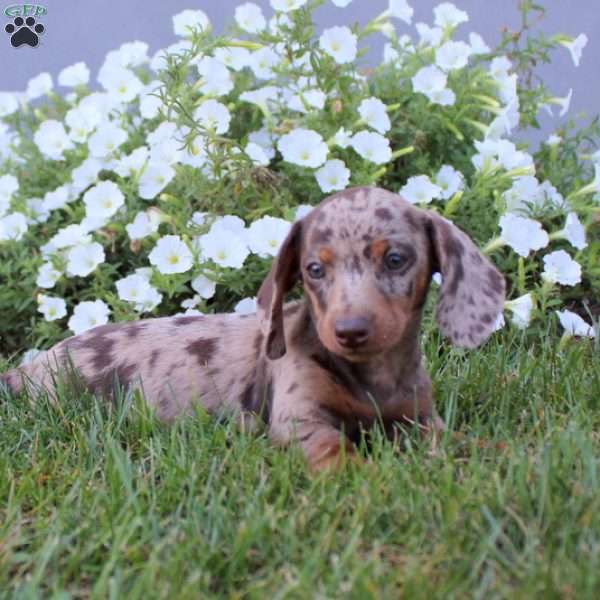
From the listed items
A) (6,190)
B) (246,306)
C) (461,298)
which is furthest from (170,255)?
(461,298)

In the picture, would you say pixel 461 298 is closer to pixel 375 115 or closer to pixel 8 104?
pixel 375 115

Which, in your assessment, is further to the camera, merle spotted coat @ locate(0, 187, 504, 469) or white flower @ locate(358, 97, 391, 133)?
white flower @ locate(358, 97, 391, 133)

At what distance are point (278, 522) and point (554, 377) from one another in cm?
160

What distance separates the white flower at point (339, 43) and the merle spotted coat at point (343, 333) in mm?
1487

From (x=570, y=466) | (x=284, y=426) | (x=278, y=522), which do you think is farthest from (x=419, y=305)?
(x=278, y=522)

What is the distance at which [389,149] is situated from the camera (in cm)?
467

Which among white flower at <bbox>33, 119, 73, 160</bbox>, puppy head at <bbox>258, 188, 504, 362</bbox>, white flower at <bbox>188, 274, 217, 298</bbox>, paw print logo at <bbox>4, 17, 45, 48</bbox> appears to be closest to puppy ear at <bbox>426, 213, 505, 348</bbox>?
puppy head at <bbox>258, 188, 504, 362</bbox>

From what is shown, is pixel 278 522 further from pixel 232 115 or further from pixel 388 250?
pixel 232 115

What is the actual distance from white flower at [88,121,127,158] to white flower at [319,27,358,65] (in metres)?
1.01

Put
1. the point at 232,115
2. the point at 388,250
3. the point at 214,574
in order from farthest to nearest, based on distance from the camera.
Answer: the point at 232,115 → the point at 388,250 → the point at 214,574

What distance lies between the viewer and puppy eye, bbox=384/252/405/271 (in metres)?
3.19

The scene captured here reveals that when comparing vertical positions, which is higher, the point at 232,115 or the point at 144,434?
the point at 232,115

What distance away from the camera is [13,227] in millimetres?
5004

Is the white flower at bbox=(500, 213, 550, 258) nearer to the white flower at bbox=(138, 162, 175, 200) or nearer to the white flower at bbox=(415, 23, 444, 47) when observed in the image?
the white flower at bbox=(415, 23, 444, 47)
